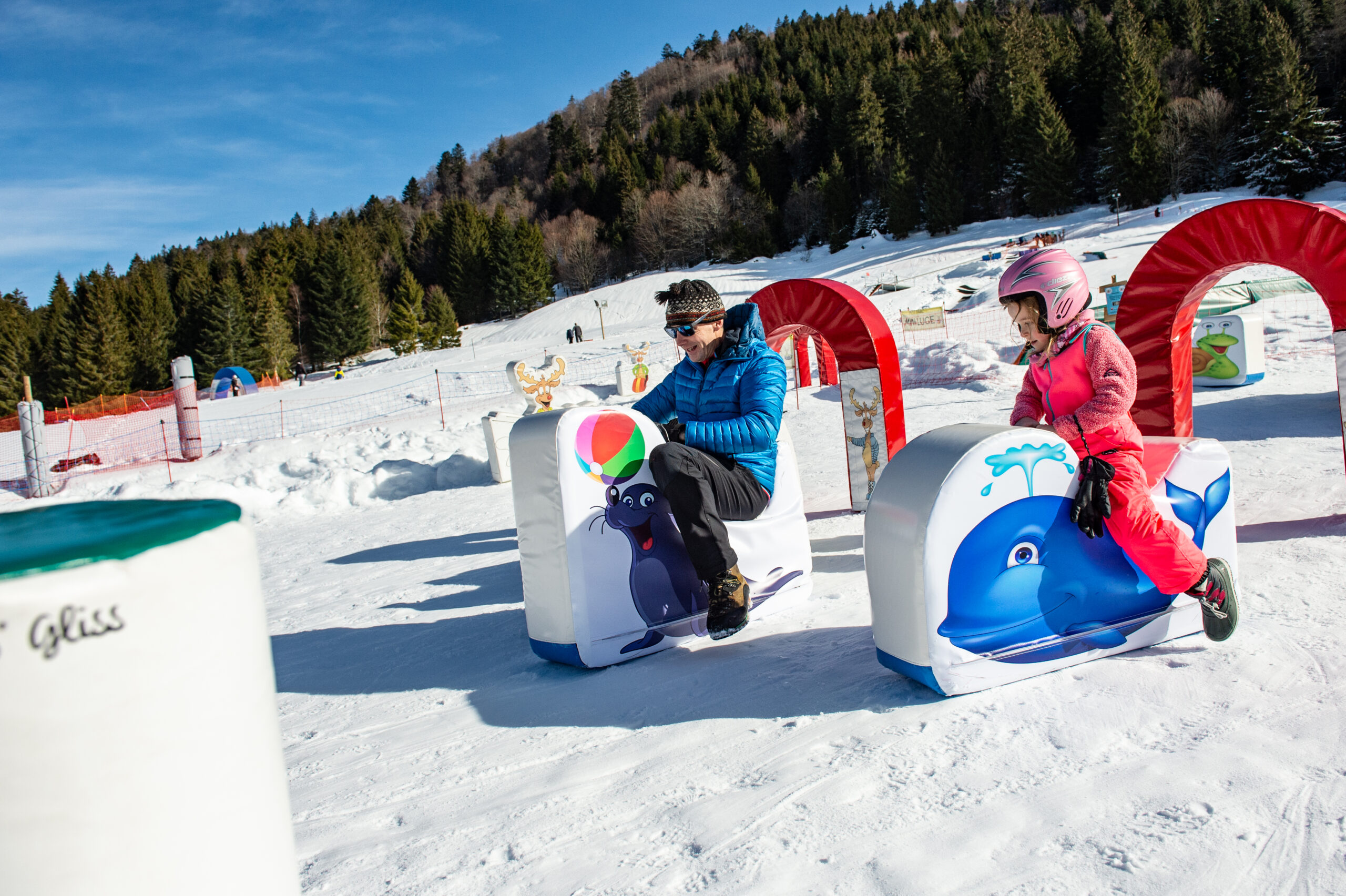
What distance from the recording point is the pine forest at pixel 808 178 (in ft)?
151

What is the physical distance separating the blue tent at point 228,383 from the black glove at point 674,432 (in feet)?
122

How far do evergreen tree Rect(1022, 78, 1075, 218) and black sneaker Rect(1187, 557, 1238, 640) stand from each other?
5330 centimetres

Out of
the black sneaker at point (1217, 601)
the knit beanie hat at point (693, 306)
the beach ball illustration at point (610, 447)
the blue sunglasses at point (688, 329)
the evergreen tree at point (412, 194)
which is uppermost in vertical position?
the evergreen tree at point (412, 194)

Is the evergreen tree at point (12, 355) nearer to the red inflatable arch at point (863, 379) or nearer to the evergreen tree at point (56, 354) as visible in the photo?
the evergreen tree at point (56, 354)

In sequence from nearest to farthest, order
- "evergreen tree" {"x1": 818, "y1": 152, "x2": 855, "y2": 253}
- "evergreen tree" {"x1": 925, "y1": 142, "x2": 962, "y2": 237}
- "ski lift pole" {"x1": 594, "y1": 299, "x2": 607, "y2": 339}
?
"ski lift pole" {"x1": 594, "y1": 299, "x2": 607, "y2": 339} → "evergreen tree" {"x1": 925, "y1": 142, "x2": 962, "y2": 237} → "evergreen tree" {"x1": 818, "y1": 152, "x2": 855, "y2": 253}

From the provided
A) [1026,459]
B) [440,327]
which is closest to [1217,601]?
[1026,459]

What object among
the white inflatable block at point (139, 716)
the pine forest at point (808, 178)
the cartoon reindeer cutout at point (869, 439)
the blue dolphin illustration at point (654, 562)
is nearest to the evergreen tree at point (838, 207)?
the pine forest at point (808, 178)

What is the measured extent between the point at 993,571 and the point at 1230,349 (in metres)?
10.1

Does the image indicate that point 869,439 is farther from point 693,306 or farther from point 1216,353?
point 1216,353

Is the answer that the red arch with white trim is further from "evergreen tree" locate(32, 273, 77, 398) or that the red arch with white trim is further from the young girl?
"evergreen tree" locate(32, 273, 77, 398)

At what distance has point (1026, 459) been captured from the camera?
269 centimetres

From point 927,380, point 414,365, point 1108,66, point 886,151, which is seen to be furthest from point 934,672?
point 886,151

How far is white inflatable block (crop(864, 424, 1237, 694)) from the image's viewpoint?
2613 millimetres

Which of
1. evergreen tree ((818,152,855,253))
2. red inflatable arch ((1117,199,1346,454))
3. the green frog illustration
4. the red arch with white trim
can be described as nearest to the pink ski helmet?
red inflatable arch ((1117,199,1346,454))
